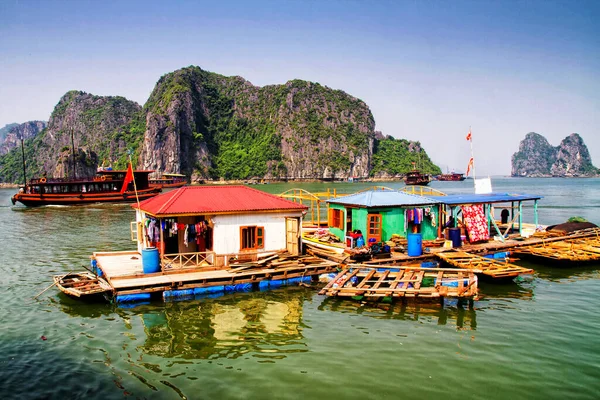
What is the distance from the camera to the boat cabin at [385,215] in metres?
24.3

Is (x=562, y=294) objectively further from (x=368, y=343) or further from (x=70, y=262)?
(x=70, y=262)

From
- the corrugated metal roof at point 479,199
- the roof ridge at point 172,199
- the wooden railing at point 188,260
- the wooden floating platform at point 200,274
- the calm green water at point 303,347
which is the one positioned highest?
the roof ridge at point 172,199

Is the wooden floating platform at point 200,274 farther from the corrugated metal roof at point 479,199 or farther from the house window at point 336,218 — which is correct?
the corrugated metal roof at point 479,199

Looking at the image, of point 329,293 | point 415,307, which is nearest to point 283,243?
point 329,293

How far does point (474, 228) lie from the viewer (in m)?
26.8

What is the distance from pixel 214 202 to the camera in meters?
21.7

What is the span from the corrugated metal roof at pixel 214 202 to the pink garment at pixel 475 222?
10.7 meters

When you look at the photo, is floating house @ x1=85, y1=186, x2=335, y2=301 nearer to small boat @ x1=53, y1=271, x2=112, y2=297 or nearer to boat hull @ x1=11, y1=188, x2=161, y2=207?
small boat @ x1=53, y1=271, x2=112, y2=297


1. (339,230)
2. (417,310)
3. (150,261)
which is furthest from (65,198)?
(417,310)

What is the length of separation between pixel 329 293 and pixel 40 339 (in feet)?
34.4

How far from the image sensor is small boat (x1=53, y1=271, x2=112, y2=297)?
17.9 m

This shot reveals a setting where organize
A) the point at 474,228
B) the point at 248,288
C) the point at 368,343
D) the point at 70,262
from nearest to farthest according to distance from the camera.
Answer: the point at 368,343 → the point at 248,288 → the point at 474,228 → the point at 70,262

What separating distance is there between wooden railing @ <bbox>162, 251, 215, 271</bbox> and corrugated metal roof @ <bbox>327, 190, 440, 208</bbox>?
8.67 m

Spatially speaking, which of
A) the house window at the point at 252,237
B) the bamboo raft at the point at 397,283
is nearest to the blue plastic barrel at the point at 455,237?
the bamboo raft at the point at 397,283
